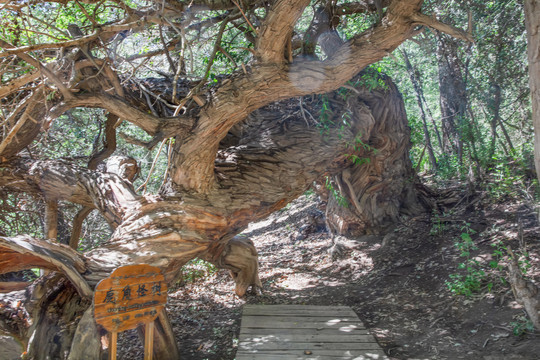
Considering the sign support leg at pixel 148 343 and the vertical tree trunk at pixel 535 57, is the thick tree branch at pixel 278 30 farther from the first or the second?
the sign support leg at pixel 148 343

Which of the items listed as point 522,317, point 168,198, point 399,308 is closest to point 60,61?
point 168,198

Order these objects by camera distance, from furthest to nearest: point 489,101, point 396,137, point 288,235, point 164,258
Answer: point 288,235, point 489,101, point 396,137, point 164,258

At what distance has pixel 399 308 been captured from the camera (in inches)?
207

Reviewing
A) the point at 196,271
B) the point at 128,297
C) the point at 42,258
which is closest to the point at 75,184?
the point at 42,258

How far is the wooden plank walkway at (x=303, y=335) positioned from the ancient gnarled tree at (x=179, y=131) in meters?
0.96

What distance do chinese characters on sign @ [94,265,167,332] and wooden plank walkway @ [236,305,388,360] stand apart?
1.11 metres

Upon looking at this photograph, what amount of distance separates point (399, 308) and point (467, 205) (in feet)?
9.73

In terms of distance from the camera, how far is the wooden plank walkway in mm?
3859

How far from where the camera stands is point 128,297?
127 inches

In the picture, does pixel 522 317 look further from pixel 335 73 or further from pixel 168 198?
pixel 168 198

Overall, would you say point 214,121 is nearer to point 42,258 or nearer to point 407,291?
point 42,258

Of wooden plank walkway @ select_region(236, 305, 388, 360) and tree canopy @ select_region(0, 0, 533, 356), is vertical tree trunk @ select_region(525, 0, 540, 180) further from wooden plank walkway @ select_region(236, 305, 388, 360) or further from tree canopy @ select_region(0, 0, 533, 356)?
wooden plank walkway @ select_region(236, 305, 388, 360)

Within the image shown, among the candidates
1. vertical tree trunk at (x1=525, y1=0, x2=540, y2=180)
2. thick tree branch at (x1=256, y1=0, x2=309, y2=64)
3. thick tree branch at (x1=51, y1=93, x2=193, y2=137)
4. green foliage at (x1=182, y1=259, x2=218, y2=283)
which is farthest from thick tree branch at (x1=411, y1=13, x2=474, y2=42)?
green foliage at (x1=182, y1=259, x2=218, y2=283)

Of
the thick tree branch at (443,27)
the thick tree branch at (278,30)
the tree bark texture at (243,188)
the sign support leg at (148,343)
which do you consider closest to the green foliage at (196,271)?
the tree bark texture at (243,188)
